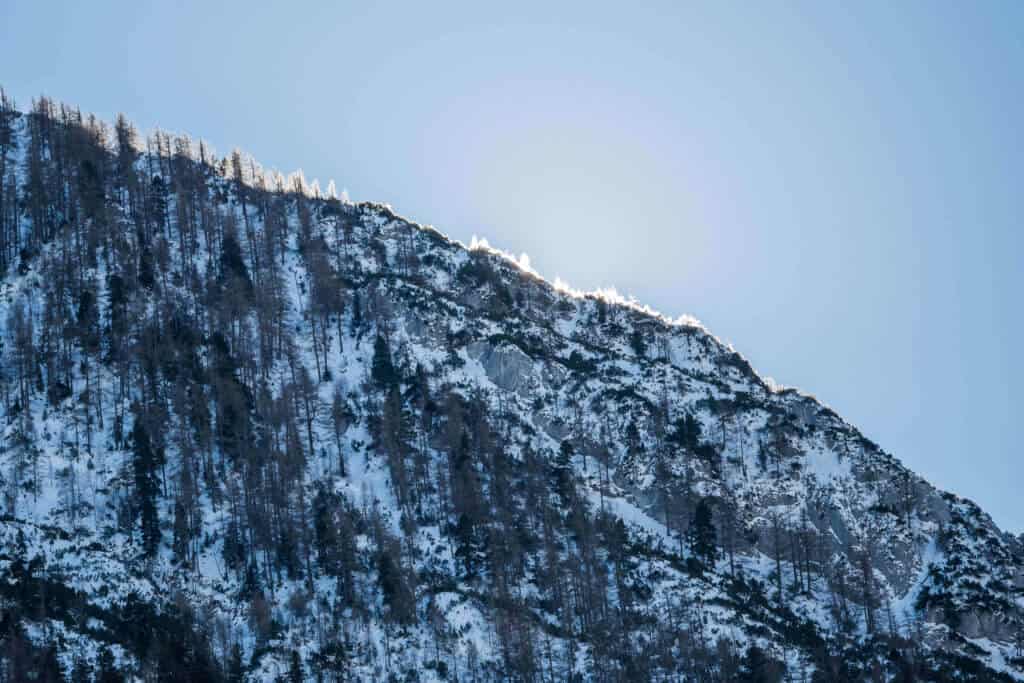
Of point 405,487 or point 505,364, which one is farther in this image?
point 505,364

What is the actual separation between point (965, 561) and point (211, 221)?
317 ft

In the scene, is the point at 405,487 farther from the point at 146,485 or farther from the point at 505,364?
the point at 505,364

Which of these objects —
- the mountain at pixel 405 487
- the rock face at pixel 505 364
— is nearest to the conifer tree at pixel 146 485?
the mountain at pixel 405 487

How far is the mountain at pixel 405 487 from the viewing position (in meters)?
99.1

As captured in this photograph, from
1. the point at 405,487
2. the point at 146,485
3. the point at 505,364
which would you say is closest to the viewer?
the point at 146,485

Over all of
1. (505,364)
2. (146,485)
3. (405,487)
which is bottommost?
(146,485)

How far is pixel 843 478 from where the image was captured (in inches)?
5064

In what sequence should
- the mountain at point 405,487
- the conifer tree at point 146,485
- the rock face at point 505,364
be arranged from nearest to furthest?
the mountain at point 405,487, the conifer tree at point 146,485, the rock face at point 505,364

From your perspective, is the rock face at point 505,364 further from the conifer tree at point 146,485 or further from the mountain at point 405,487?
the conifer tree at point 146,485

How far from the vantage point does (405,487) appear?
117 m

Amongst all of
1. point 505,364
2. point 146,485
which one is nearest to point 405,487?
point 146,485

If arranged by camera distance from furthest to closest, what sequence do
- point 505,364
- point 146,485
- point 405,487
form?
point 505,364 < point 405,487 < point 146,485

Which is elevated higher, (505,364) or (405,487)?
(505,364)

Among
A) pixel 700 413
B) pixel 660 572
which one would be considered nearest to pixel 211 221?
pixel 700 413
